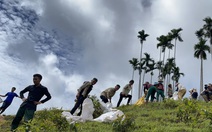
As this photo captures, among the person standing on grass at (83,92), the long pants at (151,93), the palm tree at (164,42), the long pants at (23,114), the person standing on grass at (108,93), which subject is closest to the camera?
the long pants at (23,114)

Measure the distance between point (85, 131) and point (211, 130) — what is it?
3.12 m

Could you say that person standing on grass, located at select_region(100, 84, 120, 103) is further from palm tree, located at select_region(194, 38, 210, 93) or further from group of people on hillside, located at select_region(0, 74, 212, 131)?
palm tree, located at select_region(194, 38, 210, 93)

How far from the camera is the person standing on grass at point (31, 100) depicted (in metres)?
6.62

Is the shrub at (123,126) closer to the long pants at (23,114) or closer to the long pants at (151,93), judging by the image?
the long pants at (23,114)

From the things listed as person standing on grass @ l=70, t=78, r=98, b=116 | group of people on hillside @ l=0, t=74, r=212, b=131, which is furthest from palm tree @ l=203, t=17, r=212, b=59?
person standing on grass @ l=70, t=78, r=98, b=116

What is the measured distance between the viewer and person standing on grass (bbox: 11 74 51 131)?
261 inches

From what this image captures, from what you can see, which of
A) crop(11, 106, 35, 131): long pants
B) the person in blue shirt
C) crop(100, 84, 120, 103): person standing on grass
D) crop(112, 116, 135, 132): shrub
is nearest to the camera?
crop(11, 106, 35, 131): long pants

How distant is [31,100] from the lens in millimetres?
6645

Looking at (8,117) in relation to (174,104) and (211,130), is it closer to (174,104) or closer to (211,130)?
(174,104)

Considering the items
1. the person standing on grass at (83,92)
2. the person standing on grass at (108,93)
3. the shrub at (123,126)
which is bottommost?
the shrub at (123,126)

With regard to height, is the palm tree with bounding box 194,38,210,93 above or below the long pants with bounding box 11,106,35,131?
above

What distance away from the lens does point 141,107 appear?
13.3 meters

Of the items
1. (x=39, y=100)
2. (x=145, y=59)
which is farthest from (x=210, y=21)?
(x=39, y=100)

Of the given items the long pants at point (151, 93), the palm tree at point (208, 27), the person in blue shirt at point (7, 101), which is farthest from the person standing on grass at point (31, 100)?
the palm tree at point (208, 27)
